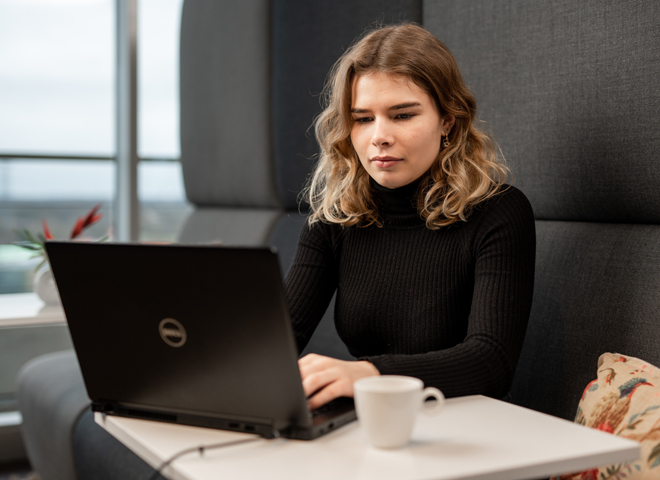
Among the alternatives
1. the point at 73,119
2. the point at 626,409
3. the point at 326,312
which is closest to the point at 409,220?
the point at 626,409

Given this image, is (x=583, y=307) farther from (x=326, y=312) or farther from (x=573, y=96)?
(x=326, y=312)

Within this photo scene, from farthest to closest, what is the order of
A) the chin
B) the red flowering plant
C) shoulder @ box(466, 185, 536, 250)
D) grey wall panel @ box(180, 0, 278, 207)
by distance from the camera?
1. grey wall panel @ box(180, 0, 278, 207)
2. the red flowering plant
3. the chin
4. shoulder @ box(466, 185, 536, 250)

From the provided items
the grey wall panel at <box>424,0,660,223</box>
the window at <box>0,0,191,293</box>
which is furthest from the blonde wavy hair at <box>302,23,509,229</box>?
the window at <box>0,0,191,293</box>

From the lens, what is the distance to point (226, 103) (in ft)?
8.52

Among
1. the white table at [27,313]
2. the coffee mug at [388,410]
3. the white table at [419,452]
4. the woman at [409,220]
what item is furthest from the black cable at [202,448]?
the white table at [27,313]

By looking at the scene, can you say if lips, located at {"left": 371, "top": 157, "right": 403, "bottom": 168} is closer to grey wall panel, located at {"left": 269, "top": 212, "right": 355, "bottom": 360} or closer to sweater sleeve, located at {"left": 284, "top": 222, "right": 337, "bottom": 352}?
sweater sleeve, located at {"left": 284, "top": 222, "right": 337, "bottom": 352}

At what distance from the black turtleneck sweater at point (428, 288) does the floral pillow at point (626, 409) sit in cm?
14

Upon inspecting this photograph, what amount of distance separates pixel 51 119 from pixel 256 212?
1.27 metres

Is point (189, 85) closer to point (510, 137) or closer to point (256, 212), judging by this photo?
point (256, 212)

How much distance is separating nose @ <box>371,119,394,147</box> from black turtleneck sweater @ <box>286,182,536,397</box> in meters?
0.12

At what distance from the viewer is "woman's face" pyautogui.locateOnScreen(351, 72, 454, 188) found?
123 cm

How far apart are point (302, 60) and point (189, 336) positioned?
1623 mm

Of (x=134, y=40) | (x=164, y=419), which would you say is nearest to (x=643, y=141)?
(x=164, y=419)

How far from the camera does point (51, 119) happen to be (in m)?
3.12
